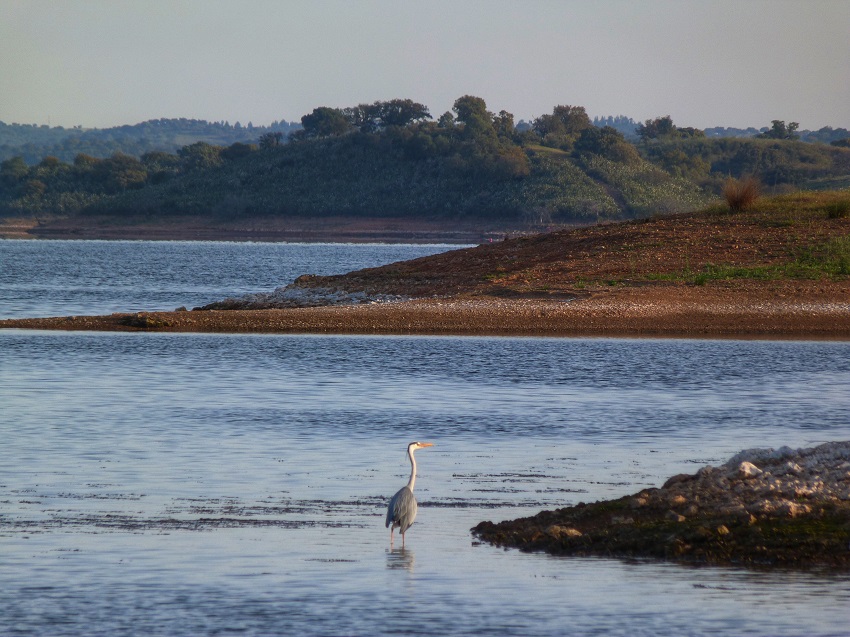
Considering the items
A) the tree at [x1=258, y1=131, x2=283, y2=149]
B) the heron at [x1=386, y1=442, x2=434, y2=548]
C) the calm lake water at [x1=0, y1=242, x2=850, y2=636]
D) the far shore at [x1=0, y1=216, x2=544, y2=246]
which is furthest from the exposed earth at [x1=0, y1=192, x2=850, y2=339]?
the tree at [x1=258, y1=131, x2=283, y2=149]

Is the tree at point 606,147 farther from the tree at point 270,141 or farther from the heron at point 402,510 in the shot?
the heron at point 402,510

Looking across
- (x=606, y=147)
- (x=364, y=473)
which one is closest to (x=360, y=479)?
(x=364, y=473)

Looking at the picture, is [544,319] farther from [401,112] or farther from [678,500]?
[401,112]

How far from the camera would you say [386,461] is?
628 inches

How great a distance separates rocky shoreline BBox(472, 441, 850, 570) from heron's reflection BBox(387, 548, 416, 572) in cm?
78

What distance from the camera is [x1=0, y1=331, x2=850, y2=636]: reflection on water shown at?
390 inches

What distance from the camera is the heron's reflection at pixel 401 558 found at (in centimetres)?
1120

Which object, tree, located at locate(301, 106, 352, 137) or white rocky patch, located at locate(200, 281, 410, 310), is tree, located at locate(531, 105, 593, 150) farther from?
white rocky patch, located at locate(200, 281, 410, 310)

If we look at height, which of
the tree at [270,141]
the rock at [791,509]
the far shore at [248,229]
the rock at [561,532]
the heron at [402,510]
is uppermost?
the tree at [270,141]

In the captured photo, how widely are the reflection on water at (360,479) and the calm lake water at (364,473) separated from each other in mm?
40

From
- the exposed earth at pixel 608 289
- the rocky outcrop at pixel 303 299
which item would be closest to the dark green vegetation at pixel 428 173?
the exposed earth at pixel 608 289

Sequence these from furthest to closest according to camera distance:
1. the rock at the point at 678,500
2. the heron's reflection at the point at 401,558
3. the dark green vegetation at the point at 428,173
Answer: the dark green vegetation at the point at 428,173 < the rock at the point at 678,500 < the heron's reflection at the point at 401,558

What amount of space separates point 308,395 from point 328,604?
12.3m

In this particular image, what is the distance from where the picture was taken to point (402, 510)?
1157 cm
